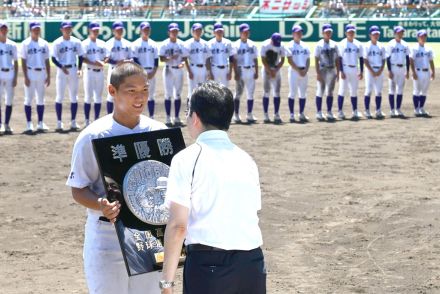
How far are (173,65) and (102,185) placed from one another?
14.2m

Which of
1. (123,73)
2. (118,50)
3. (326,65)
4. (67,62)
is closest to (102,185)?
(123,73)

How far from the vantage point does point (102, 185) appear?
16.6 ft

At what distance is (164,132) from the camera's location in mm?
4965

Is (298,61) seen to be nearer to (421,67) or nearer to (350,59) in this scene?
(350,59)

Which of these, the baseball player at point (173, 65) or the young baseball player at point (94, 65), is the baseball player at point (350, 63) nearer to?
the baseball player at point (173, 65)

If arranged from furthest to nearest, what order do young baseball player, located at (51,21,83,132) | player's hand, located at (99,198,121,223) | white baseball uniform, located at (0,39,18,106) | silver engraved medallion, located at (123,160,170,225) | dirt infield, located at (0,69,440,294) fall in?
young baseball player, located at (51,21,83,132)
white baseball uniform, located at (0,39,18,106)
dirt infield, located at (0,69,440,294)
silver engraved medallion, located at (123,160,170,225)
player's hand, located at (99,198,121,223)

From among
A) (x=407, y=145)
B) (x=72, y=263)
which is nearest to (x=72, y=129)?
(x=407, y=145)

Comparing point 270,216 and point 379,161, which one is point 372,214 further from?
point 379,161

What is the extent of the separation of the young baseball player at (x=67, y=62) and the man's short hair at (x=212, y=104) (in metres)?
14.1

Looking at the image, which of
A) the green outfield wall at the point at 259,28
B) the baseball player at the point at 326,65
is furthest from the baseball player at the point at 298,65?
the green outfield wall at the point at 259,28

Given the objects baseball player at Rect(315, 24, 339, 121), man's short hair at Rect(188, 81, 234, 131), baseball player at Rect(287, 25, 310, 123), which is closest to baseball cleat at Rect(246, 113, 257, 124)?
baseball player at Rect(287, 25, 310, 123)

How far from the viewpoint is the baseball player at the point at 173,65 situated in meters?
19.1

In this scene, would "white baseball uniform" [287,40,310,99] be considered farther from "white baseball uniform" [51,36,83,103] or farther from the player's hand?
the player's hand

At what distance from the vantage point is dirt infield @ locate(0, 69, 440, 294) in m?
8.61
